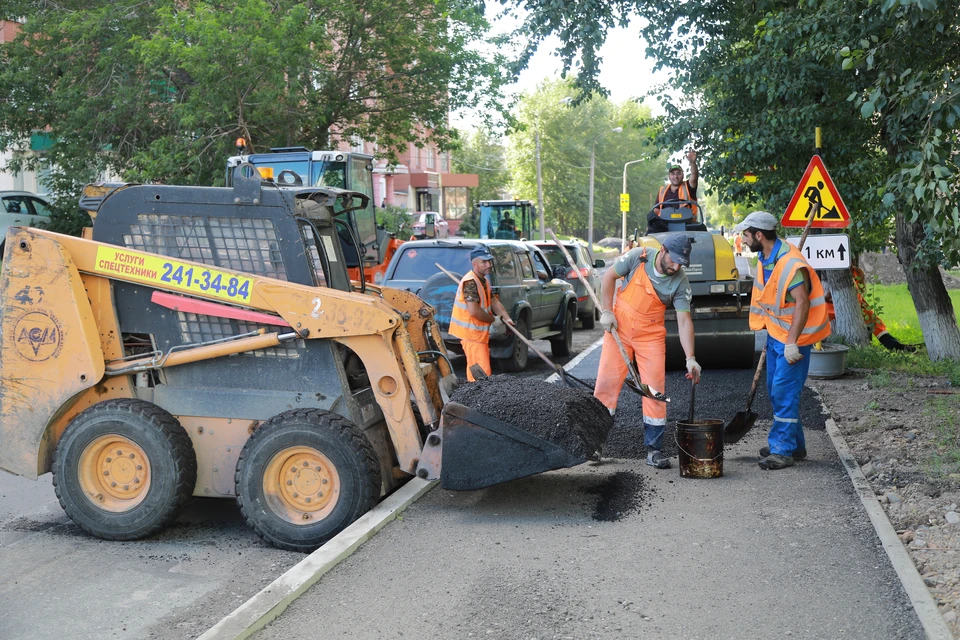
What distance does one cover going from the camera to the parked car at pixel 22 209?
2253 cm

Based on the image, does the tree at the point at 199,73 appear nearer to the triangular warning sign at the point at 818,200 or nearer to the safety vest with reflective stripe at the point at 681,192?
the safety vest with reflective stripe at the point at 681,192

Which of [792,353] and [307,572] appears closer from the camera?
[307,572]

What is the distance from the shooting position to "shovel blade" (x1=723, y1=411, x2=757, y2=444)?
7711mm

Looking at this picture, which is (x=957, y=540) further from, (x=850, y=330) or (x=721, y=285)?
(x=850, y=330)

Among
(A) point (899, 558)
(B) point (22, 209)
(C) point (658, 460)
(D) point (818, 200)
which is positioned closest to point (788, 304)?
(C) point (658, 460)

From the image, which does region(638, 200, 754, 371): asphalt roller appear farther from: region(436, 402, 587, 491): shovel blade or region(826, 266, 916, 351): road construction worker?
region(436, 402, 587, 491): shovel blade

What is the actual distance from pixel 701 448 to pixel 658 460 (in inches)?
20.0

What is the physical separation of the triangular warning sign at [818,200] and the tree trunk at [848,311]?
372 cm

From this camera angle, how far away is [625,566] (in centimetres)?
520

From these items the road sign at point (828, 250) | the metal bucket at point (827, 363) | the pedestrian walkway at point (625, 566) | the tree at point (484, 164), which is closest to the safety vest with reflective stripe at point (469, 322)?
the pedestrian walkway at point (625, 566)

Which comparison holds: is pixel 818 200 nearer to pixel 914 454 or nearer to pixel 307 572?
pixel 914 454

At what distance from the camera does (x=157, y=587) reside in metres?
5.39

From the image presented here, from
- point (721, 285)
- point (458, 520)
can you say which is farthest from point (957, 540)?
point (721, 285)

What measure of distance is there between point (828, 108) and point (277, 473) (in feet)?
28.1
